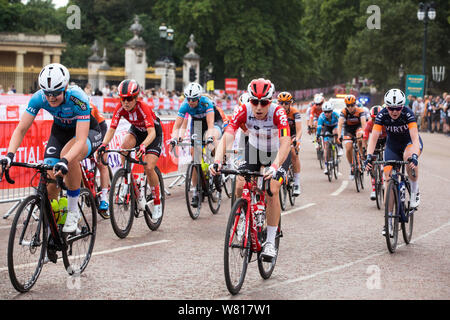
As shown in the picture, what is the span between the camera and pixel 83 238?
7605 millimetres

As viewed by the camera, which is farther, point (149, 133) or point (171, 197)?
point (171, 197)

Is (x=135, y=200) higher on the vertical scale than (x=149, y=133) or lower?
lower

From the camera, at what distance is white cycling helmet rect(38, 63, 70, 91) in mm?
7062

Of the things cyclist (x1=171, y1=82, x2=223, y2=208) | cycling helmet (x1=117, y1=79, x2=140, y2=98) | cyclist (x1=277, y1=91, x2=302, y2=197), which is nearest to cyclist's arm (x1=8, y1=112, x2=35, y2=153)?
cycling helmet (x1=117, y1=79, x2=140, y2=98)

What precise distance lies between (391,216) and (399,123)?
1.49m

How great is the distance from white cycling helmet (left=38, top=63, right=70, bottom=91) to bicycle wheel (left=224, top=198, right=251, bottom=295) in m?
2.00

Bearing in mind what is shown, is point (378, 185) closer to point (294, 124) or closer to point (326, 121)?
point (294, 124)

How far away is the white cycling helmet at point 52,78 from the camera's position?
706 centimetres

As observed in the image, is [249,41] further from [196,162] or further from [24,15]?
[196,162]

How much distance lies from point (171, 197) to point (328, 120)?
4.96 m

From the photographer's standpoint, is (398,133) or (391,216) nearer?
(391,216)

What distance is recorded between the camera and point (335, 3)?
244ft

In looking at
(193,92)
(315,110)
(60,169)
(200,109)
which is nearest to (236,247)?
(60,169)

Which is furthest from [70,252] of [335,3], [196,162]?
[335,3]
